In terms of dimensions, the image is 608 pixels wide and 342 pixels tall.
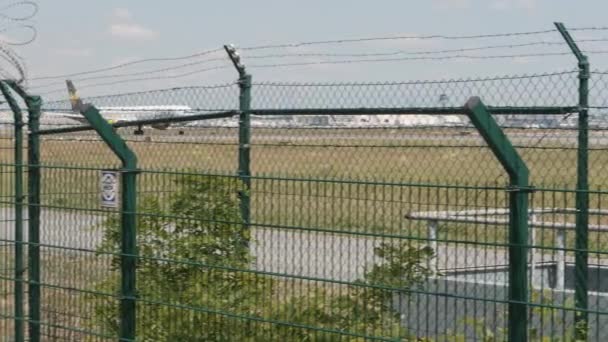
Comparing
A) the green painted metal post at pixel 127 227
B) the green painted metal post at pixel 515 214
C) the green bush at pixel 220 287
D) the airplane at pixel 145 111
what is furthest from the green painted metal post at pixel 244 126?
the green painted metal post at pixel 515 214

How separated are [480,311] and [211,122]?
292 centimetres

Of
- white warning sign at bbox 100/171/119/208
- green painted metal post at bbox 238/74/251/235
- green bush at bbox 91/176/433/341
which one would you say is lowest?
green bush at bbox 91/176/433/341

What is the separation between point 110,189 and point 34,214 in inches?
59.2

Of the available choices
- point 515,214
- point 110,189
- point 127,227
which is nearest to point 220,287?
point 127,227

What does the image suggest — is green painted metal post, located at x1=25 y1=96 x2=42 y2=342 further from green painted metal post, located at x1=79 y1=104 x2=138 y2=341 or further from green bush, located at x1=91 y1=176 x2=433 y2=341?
green painted metal post, located at x1=79 y1=104 x2=138 y2=341

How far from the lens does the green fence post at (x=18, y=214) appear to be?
739cm

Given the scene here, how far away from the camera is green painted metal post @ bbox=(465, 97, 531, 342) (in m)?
4.30

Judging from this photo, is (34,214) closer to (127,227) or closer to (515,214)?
(127,227)

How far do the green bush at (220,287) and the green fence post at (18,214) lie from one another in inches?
49.1

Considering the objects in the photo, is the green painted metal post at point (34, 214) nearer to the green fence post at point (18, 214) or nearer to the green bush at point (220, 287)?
the green fence post at point (18, 214)

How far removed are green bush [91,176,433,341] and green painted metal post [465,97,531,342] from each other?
0.60m

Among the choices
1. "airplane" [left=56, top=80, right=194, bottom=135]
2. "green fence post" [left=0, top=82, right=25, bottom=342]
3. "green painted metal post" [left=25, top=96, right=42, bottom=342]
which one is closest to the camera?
"green painted metal post" [left=25, top=96, right=42, bottom=342]

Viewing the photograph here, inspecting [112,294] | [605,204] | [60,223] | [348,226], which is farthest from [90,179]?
[605,204]

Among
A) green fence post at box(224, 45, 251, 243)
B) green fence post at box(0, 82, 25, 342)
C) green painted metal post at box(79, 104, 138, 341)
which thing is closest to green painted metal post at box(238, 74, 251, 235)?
green fence post at box(224, 45, 251, 243)
